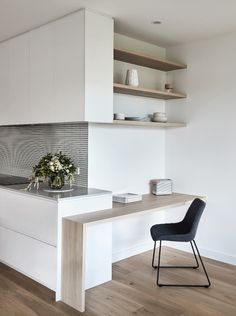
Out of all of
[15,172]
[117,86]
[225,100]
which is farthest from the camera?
[15,172]

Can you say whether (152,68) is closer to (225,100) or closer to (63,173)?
(225,100)

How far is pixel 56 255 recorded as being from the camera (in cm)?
268

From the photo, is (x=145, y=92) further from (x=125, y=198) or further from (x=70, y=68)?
(x=125, y=198)

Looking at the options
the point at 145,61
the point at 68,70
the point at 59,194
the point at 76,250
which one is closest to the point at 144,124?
the point at 145,61

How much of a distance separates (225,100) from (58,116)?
5.76 ft

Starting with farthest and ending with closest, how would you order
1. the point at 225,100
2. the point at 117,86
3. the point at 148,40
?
the point at 148,40, the point at 225,100, the point at 117,86

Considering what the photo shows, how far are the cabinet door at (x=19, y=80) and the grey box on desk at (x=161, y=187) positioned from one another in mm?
1596

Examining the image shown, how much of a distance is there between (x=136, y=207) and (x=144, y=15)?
1.73 meters

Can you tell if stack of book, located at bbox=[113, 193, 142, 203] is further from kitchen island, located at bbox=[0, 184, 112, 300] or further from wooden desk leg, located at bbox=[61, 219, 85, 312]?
wooden desk leg, located at bbox=[61, 219, 85, 312]

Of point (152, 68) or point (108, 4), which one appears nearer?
point (108, 4)

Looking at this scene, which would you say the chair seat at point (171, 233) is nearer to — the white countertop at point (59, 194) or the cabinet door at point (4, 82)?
the white countertop at point (59, 194)

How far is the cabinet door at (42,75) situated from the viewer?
10.3 ft

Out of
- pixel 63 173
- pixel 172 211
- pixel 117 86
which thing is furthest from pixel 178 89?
pixel 63 173

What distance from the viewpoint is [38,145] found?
396 centimetres
